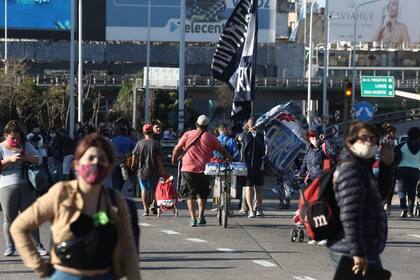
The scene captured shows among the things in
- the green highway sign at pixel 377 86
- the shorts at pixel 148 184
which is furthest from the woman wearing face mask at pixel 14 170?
the green highway sign at pixel 377 86

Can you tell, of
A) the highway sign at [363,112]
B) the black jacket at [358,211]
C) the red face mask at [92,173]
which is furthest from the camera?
the highway sign at [363,112]

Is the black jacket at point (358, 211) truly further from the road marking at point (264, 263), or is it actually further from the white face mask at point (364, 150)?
the road marking at point (264, 263)

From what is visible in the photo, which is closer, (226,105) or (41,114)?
(41,114)

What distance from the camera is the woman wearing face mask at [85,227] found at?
578 centimetres

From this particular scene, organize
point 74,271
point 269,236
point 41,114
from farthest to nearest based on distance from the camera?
point 41,114
point 269,236
point 74,271

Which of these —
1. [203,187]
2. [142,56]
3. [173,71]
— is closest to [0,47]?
[142,56]

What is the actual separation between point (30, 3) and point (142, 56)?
23.0m

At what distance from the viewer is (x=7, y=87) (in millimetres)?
58594

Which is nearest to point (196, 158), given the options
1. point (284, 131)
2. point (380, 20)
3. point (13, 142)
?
point (284, 131)

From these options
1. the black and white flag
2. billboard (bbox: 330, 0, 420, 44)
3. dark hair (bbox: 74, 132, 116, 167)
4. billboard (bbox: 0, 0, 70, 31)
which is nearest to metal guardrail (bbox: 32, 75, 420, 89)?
billboard (bbox: 0, 0, 70, 31)

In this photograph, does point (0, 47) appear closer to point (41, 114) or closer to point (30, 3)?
point (30, 3)

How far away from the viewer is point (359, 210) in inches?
265

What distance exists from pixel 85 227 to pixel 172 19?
87912mm

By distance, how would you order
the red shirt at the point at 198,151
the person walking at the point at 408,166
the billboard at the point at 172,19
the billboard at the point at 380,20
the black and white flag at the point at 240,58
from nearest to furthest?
1. the red shirt at the point at 198,151
2. the person walking at the point at 408,166
3. the black and white flag at the point at 240,58
4. the billboard at the point at 172,19
5. the billboard at the point at 380,20
